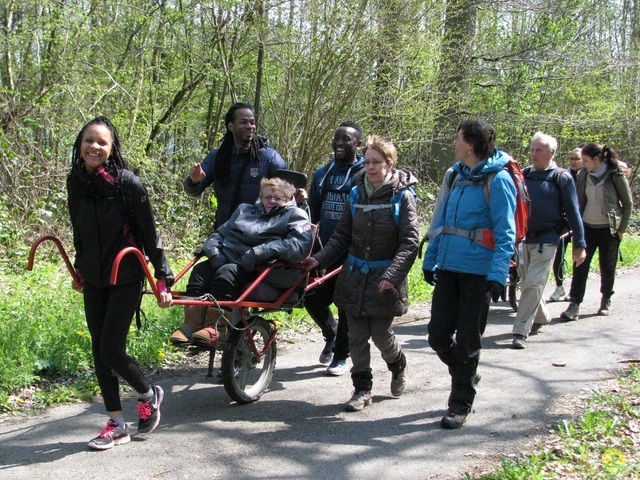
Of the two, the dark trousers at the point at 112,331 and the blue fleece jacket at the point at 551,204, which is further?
the blue fleece jacket at the point at 551,204

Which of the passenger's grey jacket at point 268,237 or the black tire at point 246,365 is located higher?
the passenger's grey jacket at point 268,237

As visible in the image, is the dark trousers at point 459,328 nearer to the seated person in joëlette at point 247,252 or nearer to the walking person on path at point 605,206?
the seated person in joëlette at point 247,252

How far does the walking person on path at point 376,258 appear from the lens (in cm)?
518

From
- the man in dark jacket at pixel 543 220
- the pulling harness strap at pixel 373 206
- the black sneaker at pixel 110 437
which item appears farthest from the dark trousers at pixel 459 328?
the man in dark jacket at pixel 543 220

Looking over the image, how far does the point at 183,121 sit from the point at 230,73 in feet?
5.53

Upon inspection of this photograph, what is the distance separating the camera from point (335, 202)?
6.27m

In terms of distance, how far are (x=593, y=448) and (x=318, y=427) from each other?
1828 mm

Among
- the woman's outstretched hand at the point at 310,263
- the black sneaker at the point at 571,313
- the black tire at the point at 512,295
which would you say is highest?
the woman's outstretched hand at the point at 310,263

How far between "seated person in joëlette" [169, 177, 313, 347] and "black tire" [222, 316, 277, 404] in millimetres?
165

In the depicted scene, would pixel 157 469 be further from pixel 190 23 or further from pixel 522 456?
pixel 190 23

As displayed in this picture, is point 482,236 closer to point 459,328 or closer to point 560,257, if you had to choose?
point 459,328

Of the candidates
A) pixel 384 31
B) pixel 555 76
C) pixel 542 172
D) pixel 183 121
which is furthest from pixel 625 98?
pixel 542 172

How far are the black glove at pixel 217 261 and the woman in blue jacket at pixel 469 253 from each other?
1542mm

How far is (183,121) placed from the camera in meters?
13.8
